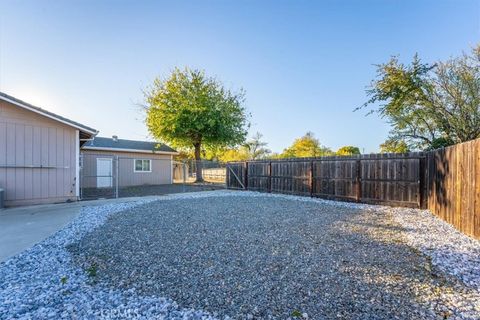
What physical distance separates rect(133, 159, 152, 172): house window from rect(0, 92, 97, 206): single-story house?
788cm

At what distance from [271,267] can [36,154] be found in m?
8.91

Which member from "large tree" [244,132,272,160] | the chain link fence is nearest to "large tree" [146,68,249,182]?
the chain link fence

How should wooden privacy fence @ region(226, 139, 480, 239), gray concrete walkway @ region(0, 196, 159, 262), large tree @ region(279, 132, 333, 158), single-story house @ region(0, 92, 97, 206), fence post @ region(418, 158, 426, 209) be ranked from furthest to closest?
1. large tree @ region(279, 132, 333, 158)
2. single-story house @ region(0, 92, 97, 206)
3. fence post @ region(418, 158, 426, 209)
4. wooden privacy fence @ region(226, 139, 480, 239)
5. gray concrete walkway @ region(0, 196, 159, 262)

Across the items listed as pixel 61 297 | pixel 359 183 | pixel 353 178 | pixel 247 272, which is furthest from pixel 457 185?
pixel 61 297

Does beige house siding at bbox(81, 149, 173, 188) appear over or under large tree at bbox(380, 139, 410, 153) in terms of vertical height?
under

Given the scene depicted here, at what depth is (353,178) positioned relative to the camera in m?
8.63

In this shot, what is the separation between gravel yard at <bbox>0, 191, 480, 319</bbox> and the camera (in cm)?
219

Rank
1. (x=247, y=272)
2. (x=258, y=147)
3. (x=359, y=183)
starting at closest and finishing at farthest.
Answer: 1. (x=247, y=272)
2. (x=359, y=183)
3. (x=258, y=147)

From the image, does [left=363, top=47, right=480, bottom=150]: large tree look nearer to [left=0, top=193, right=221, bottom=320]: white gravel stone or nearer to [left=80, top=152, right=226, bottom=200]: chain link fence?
[left=80, top=152, right=226, bottom=200]: chain link fence

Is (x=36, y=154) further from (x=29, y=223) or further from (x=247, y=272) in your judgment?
(x=247, y=272)

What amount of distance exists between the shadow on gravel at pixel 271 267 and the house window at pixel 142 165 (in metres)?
11.9

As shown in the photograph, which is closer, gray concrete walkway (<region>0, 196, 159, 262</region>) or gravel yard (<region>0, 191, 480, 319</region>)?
gravel yard (<region>0, 191, 480, 319</region>)

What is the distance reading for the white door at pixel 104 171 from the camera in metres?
14.6

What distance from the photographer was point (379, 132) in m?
14.6
